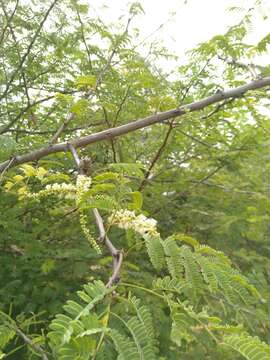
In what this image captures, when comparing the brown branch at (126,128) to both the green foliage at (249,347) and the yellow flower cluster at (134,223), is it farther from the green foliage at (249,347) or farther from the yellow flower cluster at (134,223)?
the green foliage at (249,347)

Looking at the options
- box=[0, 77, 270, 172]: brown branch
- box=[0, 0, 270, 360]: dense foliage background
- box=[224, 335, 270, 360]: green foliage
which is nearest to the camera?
box=[224, 335, 270, 360]: green foliage

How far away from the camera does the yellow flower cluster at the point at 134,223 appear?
145cm

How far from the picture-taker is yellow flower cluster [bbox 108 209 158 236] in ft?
4.75

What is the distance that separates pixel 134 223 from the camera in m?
1.45

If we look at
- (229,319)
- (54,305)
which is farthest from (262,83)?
(54,305)

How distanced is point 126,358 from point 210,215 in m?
2.54

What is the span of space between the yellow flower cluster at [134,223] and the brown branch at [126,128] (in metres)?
0.75

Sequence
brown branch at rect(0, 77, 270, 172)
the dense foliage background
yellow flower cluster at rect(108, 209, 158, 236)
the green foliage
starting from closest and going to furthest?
the green foliage < yellow flower cluster at rect(108, 209, 158, 236) < brown branch at rect(0, 77, 270, 172) < the dense foliage background

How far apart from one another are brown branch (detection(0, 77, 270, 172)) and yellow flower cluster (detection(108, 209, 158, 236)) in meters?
0.75

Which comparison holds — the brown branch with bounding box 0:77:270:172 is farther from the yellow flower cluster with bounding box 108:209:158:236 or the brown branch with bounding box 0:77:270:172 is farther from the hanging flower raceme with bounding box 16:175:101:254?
the yellow flower cluster with bounding box 108:209:158:236

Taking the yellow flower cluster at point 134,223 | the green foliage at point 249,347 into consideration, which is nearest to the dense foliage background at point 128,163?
the yellow flower cluster at point 134,223

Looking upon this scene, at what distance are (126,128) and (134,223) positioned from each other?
90 centimetres

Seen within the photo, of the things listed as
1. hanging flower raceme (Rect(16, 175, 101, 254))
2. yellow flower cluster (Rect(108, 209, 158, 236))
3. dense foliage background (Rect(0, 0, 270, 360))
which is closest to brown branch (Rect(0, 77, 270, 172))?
dense foliage background (Rect(0, 0, 270, 360))

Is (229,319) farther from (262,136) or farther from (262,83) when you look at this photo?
(262,83)
